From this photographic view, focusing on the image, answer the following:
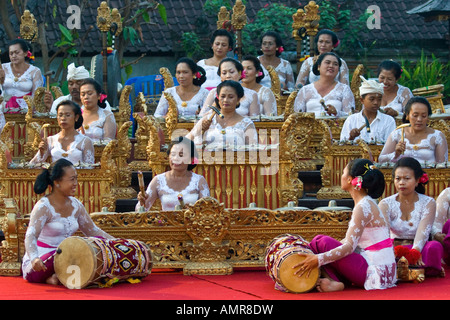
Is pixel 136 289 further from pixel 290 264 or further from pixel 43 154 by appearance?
pixel 43 154

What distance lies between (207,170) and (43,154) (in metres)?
1.76

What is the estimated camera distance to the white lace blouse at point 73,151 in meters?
9.63

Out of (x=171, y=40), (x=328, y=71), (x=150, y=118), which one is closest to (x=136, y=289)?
(x=150, y=118)

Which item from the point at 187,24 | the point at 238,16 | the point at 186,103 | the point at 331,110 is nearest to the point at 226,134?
the point at 186,103

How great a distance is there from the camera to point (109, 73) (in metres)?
13.0

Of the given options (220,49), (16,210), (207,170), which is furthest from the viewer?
(220,49)

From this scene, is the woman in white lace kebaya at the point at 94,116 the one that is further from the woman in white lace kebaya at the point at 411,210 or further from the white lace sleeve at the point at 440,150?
the woman in white lace kebaya at the point at 411,210

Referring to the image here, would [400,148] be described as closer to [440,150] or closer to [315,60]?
[440,150]

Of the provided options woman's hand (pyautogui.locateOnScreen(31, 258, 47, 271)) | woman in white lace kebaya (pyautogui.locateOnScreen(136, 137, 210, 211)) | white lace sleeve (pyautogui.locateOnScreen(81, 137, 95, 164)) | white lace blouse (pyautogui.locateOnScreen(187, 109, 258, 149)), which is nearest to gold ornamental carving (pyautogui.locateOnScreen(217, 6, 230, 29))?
white lace blouse (pyautogui.locateOnScreen(187, 109, 258, 149))

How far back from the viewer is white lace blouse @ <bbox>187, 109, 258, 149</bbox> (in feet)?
31.4

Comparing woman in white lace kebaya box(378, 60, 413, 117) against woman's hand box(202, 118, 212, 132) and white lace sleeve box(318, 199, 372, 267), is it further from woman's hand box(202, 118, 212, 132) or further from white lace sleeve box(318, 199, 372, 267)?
white lace sleeve box(318, 199, 372, 267)

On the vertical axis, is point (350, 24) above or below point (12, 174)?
above

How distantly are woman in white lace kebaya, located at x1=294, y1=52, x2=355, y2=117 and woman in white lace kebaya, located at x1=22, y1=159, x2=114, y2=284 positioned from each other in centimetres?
434

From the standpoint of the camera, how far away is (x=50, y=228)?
762 centimetres
